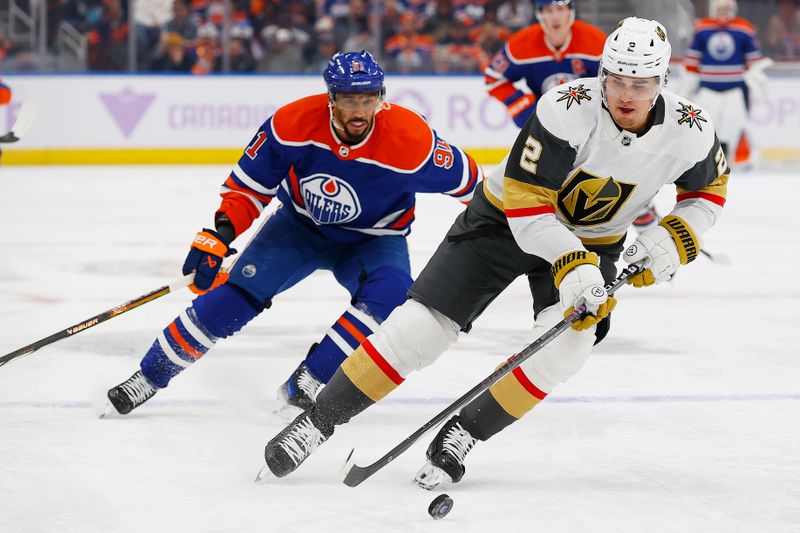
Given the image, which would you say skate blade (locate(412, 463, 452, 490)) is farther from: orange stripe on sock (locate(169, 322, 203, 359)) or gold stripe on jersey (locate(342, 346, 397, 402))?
orange stripe on sock (locate(169, 322, 203, 359))

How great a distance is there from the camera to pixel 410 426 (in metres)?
3.03

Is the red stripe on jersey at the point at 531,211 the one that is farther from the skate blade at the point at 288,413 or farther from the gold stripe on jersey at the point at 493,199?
the skate blade at the point at 288,413

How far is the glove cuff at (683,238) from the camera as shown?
2564 mm

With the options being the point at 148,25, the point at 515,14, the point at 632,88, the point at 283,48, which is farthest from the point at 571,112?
the point at 515,14

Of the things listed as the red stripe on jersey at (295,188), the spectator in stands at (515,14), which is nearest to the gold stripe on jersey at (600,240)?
the red stripe on jersey at (295,188)

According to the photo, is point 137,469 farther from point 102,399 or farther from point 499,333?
point 499,333

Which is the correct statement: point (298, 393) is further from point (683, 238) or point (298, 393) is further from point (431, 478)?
point (683, 238)

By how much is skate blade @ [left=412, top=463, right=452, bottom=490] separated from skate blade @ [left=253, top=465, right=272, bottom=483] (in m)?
0.31

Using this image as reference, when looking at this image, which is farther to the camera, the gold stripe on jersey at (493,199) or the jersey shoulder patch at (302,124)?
the jersey shoulder patch at (302,124)

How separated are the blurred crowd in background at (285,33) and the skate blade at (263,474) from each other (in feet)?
26.2

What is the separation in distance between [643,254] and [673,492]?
0.49 m

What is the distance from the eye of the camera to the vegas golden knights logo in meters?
2.51

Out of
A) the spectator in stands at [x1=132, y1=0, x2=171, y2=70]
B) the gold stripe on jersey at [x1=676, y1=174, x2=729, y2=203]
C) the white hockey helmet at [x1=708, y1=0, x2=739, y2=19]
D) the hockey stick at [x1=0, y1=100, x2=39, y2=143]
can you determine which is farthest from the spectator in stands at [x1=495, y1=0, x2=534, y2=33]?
the gold stripe on jersey at [x1=676, y1=174, x2=729, y2=203]

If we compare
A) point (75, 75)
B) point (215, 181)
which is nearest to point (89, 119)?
point (75, 75)
